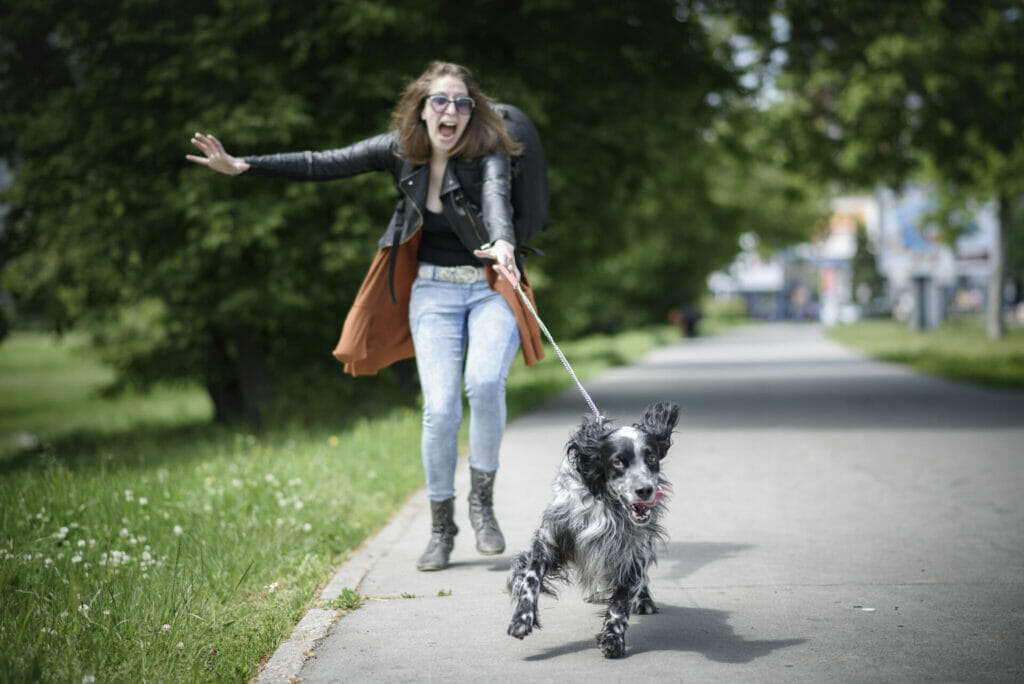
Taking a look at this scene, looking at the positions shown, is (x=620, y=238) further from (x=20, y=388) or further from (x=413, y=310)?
(x=20, y=388)

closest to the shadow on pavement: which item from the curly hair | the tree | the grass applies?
the grass

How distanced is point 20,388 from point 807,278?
78.1m

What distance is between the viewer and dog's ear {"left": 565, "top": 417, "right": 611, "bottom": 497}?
384 centimetres

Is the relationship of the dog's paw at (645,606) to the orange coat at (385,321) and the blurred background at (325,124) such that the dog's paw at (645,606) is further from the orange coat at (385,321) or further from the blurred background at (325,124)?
the blurred background at (325,124)

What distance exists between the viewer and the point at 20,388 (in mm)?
46531

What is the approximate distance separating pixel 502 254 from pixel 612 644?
1.72m

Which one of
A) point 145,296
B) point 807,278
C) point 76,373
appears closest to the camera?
point 145,296

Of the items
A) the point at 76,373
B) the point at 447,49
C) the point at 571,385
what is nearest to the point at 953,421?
the point at 447,49

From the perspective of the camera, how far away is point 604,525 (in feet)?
12.7

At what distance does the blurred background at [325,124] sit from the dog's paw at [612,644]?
807 centimetres

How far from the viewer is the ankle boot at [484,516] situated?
17.2 ft

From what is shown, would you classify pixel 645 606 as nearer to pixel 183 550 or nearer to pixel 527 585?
pixel 527 585

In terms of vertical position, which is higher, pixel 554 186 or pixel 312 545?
pixel 554 186

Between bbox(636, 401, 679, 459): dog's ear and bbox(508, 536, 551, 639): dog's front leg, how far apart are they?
56 cm
